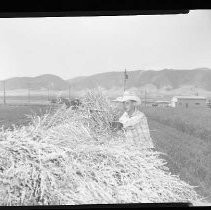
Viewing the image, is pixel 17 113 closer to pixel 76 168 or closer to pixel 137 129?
pixel 76 168

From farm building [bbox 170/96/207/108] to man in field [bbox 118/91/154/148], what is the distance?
33 centimetres

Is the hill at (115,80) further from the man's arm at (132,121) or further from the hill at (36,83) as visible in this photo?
the man's arm at (132,121)

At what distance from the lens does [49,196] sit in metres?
3.65

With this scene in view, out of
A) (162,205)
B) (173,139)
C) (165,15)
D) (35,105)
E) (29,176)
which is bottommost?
(162,205)

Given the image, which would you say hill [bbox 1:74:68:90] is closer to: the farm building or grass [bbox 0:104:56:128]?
grass [bbox 0:104:56:128]

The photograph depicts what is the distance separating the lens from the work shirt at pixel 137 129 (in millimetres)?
3908

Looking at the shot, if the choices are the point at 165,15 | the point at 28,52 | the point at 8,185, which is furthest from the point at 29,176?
the point at 165,15

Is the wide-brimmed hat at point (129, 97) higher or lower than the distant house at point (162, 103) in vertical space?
higher

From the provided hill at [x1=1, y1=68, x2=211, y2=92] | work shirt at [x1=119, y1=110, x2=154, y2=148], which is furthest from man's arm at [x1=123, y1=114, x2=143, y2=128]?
hill at [x1=1, y1=68, x2=211, y2=92]

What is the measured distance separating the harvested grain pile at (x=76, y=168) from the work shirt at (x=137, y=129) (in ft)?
0.21

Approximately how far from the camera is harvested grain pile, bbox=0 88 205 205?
3.66 metres

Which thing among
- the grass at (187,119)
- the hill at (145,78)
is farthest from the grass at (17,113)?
the grass at (187,119)

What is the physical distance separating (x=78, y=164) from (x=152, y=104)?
2.79 ft

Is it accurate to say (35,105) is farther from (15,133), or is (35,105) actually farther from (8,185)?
(8,185)
